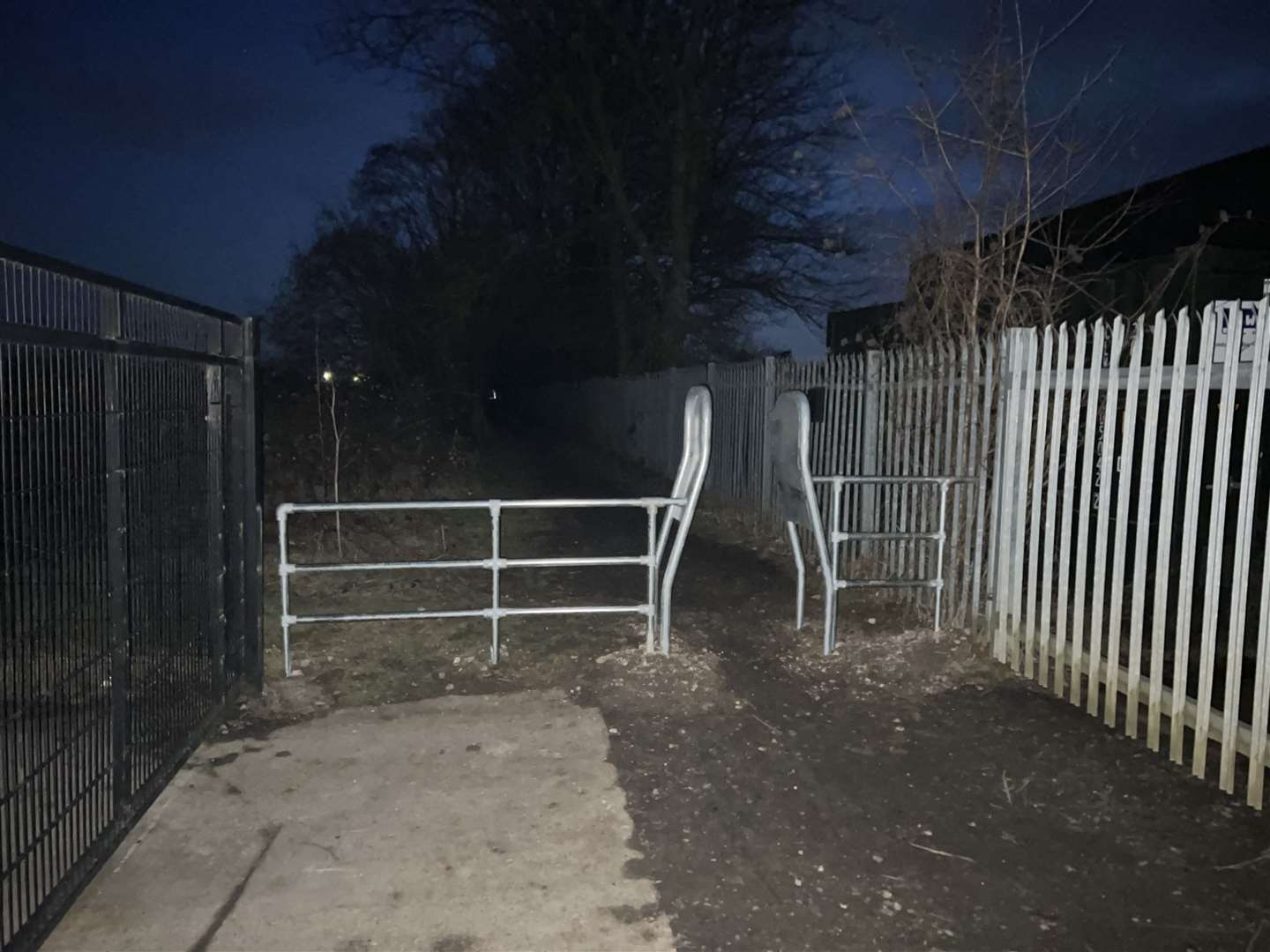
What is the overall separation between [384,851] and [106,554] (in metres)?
1.53

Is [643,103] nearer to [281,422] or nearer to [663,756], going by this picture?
[281,422]

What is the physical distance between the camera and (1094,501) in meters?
9.96

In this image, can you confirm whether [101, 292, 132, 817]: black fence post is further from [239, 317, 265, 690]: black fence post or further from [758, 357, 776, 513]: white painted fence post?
[758, 357, 776, 513]: white painted fence post

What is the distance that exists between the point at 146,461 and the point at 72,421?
27.9 inches

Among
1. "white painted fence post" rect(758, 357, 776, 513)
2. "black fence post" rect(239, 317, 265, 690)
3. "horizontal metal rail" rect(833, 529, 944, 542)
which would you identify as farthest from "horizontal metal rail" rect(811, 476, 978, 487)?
"white painted fence post" rect(758, 357, 776, 513)

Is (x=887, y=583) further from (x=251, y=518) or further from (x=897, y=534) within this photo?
(x=251, y=518)

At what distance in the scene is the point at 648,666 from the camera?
576 cm

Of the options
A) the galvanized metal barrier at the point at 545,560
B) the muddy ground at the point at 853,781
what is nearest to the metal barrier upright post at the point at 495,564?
the galvanized metal barrier at the point at 545,560

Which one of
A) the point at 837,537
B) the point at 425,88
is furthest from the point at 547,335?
the point at 837,537

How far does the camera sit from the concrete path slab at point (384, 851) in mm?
3178

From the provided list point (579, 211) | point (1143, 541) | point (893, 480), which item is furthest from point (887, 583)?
point (579, 211)

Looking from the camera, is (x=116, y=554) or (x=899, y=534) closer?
(x=116, y=554)

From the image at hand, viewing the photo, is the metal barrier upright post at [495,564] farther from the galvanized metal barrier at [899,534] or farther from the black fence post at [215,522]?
the galvanized metal barrier at [899,534]

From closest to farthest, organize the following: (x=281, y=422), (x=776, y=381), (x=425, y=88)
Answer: (x=776, y=381), (x=281, y=422), (x=425, y=88)
